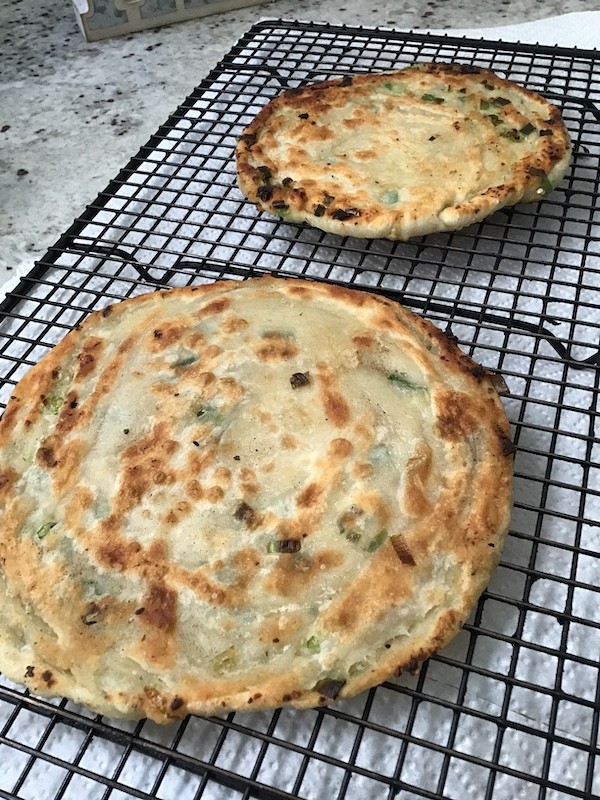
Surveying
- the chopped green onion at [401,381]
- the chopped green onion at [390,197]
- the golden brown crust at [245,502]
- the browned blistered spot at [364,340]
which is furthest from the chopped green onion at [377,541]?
the chopped green onion at [390,197]

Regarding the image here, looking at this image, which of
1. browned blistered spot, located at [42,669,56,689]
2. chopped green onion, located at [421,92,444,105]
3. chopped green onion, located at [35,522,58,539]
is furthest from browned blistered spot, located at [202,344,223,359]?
chopped green onion, located at [421,92,444,105]

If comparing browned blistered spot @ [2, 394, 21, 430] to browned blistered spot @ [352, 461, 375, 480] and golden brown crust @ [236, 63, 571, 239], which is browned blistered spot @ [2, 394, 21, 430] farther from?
golden brown crust @ [236, 63, 571, 239]

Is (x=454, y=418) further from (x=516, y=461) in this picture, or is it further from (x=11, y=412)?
(x=11, y=412)

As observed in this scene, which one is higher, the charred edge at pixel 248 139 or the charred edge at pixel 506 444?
the charred edge at pixel 248 139

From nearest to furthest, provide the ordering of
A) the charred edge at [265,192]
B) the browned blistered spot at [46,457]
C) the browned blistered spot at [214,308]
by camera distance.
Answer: the browned blistered spot at [46,457] < the browned blistered spot at [214,308] < the charred edge at [265,192]

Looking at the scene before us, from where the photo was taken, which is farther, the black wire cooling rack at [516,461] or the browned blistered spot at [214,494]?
the browned blistered spot at [214,494]

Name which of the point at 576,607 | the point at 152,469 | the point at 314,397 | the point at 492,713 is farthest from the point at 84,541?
the point at 576,607

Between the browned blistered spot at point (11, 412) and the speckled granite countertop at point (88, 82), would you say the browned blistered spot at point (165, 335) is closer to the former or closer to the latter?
the browned blistered spot at point (11, 412)

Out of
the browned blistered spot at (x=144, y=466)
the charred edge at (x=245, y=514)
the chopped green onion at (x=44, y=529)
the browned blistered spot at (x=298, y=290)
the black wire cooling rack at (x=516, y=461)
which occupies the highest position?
the browned blistered spot at (x=298, y=290)
